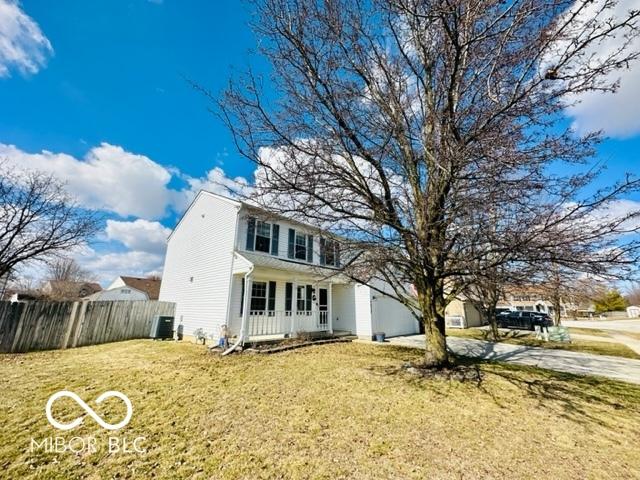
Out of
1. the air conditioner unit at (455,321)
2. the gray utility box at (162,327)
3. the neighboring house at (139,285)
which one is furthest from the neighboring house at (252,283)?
the neighboring house at (139,285)

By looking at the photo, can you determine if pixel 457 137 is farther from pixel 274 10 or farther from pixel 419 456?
pixel 419 456

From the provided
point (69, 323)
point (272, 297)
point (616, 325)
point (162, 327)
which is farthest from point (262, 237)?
point (616, 325)

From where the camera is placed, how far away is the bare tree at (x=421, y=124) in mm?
3729

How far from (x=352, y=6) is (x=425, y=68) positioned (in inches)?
77.1

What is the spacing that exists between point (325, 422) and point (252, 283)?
27.2ft

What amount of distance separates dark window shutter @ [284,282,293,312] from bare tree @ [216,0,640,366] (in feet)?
21.9

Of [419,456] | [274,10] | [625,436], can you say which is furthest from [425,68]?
[625,436]

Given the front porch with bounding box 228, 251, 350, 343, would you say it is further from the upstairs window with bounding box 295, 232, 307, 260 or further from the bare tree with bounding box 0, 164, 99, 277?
the bare tree with bounding box 0, 164, 99, 277

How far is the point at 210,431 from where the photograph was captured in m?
3.87

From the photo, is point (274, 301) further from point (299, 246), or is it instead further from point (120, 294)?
point (120, 294)

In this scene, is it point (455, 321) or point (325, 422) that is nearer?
point (325, 422)

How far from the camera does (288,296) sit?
1343 cm

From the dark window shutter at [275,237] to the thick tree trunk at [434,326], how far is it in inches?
319

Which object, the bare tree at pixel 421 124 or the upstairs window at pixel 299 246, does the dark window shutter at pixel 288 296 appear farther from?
the bare tree at pixel 421 124
